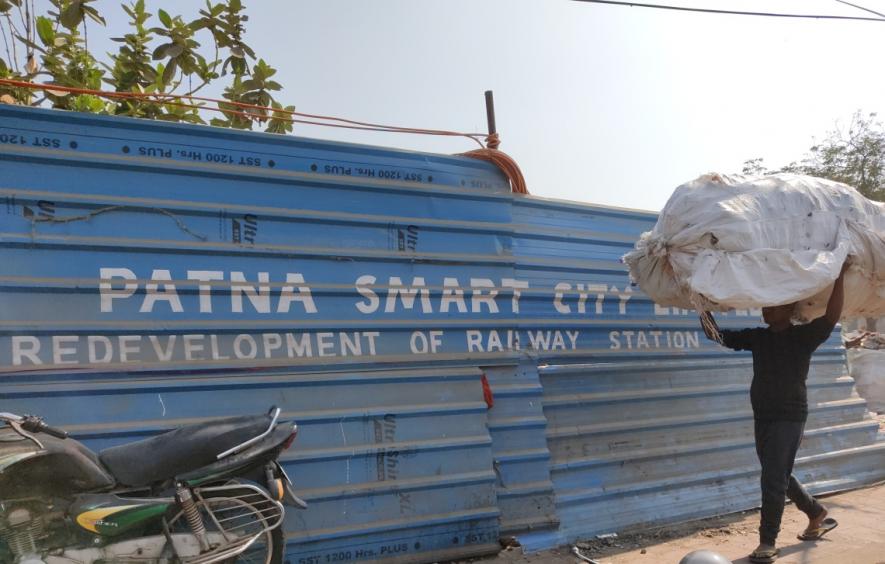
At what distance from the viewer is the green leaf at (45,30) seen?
22.0ft

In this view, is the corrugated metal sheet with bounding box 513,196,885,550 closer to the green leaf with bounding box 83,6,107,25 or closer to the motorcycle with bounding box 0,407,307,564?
the motorcycle with bounding box 0,407,307,564

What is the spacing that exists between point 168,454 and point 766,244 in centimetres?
322

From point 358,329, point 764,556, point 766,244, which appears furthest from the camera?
point 764,556

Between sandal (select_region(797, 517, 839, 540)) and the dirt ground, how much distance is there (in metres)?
0.04

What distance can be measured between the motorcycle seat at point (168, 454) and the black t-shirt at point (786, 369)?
10.2ft

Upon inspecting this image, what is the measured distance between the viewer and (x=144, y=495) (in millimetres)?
2961

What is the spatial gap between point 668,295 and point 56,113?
12.0 feet

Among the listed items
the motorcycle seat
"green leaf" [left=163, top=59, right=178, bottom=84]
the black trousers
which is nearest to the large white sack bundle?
the black trousers

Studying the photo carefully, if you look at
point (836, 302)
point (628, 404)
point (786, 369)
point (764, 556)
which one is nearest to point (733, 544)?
point (764, 556)

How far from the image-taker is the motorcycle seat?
9.55ft

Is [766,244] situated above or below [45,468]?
above

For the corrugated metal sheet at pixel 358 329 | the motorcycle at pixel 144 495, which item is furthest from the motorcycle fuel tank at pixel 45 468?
the corrugated metal sheet at pixel 358 329

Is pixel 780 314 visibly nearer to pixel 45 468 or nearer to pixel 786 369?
pixel 786 369

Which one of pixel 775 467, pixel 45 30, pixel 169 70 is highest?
pixel 45 30
